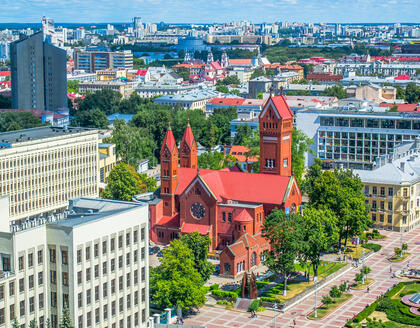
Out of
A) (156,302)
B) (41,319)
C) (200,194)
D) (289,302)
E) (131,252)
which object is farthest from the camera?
(200,194)

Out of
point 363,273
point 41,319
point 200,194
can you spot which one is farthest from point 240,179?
point 41,319

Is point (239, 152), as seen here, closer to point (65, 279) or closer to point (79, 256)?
point (79, 256)

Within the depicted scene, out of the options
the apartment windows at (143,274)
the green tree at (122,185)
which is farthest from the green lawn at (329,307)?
the green tree at (122,185)

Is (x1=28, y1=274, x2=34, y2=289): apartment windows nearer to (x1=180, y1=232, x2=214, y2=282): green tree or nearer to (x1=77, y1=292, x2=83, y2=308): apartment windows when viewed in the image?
(x1=77, y1=292, x2=83, y2=308): apartment windows

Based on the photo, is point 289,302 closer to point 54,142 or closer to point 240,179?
point 240,179

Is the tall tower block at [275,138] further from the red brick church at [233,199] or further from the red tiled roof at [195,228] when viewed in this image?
the red tiled roof at [195,228]

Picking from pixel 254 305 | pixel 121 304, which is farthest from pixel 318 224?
pixel 121 304
